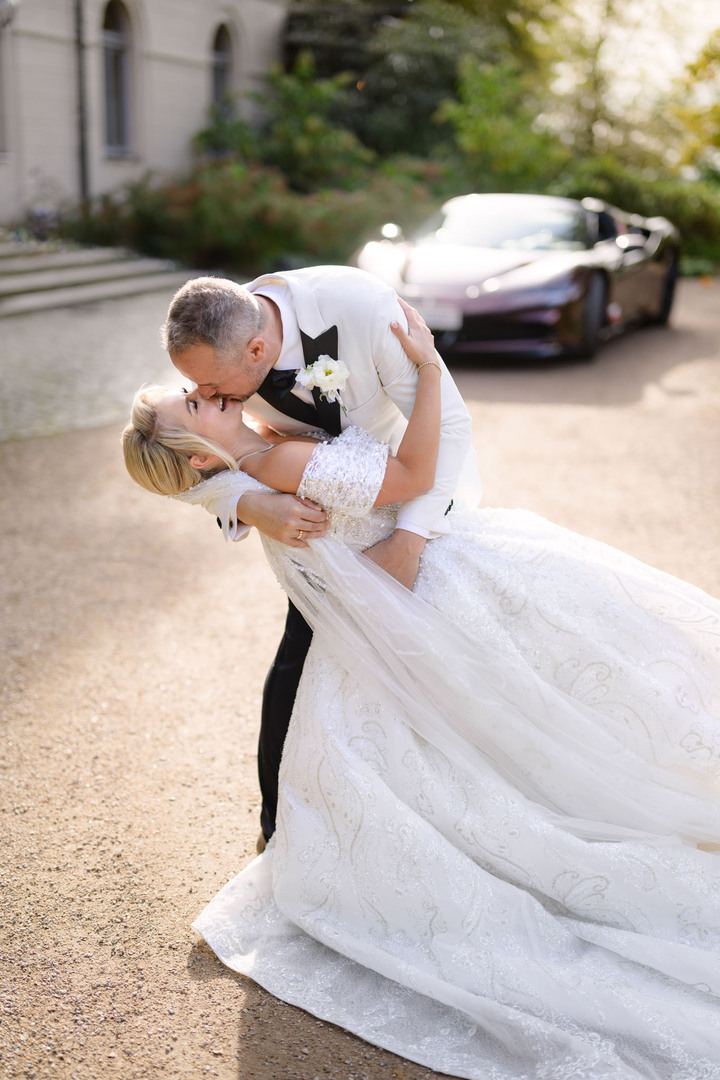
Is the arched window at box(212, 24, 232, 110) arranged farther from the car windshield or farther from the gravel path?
the gravel path

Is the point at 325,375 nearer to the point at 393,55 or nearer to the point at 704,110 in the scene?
the point at 704,110

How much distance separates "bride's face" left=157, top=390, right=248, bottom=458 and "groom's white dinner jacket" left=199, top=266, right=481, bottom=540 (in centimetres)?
13

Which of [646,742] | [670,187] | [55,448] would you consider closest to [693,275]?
[670,187]

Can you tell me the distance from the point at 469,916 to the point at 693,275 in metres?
16.7

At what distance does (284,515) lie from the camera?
240 cm

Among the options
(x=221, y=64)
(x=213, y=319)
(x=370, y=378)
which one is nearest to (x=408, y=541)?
(x=370, y=378)

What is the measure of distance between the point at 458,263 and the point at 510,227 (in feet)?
3.58

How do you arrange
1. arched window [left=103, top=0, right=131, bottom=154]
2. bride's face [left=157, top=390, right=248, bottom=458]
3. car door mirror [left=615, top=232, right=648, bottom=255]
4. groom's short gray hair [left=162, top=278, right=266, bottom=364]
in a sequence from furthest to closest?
arched window [left=103, top=0, right=131, bottom=154] < car door mirror [left=615, top=232, right=648, bottom=255] < bride's face [left=157, top=390, right=248, bottom=458] < groom's short gray hair [left=162, top=278, right=266, bottom=364]

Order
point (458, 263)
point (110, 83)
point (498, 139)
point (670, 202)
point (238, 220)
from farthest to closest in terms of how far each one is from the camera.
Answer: point (670, 202) → point (498, 139) → point (110, 83) → point (238, 220) → point (458, 263)

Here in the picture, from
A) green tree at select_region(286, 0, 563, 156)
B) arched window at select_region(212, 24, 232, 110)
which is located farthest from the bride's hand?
green tree at select_region(286, 0, 563, 156)

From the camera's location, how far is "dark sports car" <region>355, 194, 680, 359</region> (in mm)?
8617

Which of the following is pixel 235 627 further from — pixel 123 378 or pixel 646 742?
pixel 123 378

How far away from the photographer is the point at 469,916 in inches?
88.9

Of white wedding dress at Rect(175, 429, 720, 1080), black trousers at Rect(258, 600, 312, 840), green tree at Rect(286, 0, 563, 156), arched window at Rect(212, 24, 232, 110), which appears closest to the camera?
white wedding dress at Rect(175, 429, 720, 1080)
